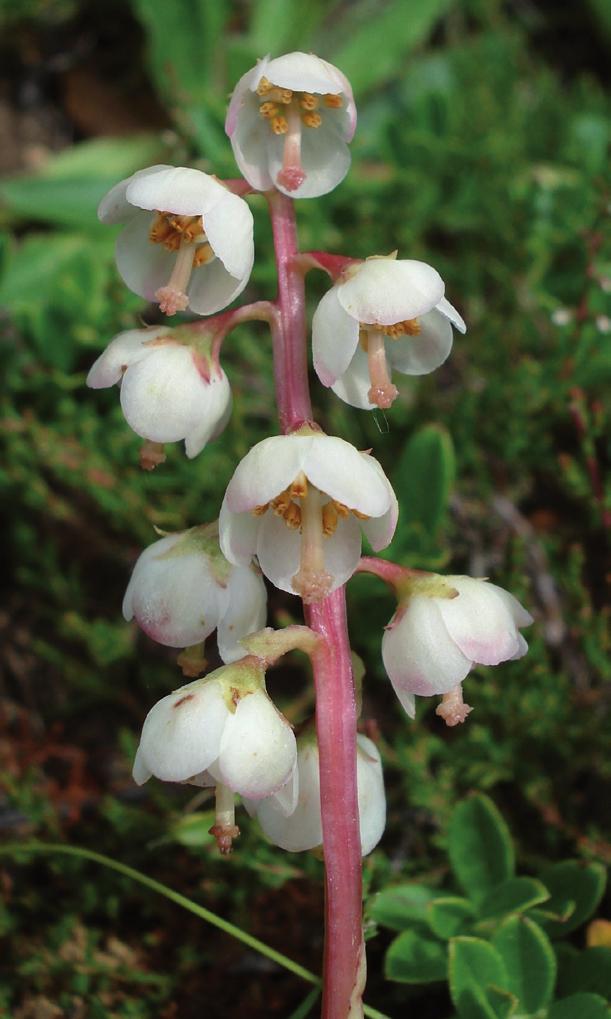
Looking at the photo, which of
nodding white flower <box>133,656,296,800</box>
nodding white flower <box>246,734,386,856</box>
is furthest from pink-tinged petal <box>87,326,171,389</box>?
nodding white flower <box>246,734,386,856</box>

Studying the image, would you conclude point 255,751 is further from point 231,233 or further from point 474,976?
point 231,233

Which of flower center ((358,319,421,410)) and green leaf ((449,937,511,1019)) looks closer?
flower center ((358,319,421,410))

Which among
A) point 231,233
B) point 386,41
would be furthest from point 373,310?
point 386,41

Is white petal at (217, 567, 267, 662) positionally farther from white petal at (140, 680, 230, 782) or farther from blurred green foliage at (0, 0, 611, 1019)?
blurred green foliage at (0, 0, 611, 1019)

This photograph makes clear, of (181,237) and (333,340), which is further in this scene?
(181,237)

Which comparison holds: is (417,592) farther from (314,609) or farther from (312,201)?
(312,201)

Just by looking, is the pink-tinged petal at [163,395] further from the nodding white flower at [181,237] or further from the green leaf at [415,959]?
the green leaf at [415,959]

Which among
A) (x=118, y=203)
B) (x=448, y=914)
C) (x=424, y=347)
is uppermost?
(x=118, y=203)
